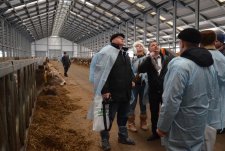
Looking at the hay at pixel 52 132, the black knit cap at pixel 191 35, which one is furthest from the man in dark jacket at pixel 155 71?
the black knit cap at pixel 191 35

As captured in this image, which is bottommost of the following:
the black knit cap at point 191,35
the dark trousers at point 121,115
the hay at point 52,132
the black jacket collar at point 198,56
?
the hay at point 52,132

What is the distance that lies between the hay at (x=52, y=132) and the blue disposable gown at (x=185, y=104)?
6.52ft

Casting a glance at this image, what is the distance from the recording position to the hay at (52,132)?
13.9 feet

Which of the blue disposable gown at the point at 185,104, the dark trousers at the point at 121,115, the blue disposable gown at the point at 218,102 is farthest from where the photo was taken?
the dark trousers at the point at 121,115

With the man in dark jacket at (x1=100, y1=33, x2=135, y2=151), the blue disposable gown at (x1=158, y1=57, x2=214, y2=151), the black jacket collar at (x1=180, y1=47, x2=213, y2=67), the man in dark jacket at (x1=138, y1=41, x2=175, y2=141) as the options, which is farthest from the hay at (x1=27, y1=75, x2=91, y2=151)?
the black jacket collar at (x1=180, y1=47, x2=213, y2=67)

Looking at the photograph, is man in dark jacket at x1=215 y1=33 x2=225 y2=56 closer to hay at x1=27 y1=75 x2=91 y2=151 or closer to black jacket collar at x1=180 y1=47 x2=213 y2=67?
black jacket collar at x1=180 y1=47 x2=213 y2=67

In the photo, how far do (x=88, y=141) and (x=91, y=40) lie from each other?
36.3 meters

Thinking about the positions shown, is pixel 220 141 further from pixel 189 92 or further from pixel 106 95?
pixel 189 92

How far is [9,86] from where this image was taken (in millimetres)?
2660

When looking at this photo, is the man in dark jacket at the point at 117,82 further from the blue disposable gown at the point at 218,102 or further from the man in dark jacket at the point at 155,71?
the blue disposable gown at the point at 218,102

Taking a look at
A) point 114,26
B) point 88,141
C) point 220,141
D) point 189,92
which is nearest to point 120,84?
point 88,141

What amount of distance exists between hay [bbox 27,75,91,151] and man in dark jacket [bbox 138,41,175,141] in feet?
3.94

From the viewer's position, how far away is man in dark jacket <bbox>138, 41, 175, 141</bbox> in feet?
14.5

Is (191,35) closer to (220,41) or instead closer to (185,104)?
(185,104)
